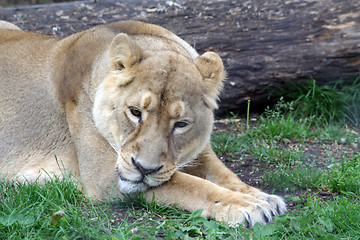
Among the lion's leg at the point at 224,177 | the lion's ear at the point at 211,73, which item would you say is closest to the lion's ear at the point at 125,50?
the lion's ear at the point at 211,73

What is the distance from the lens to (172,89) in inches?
139

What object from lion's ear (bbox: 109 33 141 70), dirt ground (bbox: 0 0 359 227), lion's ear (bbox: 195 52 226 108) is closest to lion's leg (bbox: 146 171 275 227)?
lion's ear (bbox: 195 52 226 108)

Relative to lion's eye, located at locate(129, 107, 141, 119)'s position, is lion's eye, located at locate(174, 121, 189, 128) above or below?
below

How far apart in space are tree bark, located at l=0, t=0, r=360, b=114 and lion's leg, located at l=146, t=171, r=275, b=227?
268 centimetres

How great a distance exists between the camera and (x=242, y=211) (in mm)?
3354

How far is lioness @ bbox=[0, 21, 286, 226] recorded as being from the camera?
349 centimetres

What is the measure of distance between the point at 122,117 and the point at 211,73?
0.81 metres

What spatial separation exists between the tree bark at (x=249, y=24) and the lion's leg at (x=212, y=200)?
8.80 feet

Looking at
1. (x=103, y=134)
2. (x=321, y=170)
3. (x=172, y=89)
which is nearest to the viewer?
(x=172, y=89)

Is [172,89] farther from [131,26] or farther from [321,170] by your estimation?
[321,170]

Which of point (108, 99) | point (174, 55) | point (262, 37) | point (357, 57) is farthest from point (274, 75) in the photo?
point (108, 99)

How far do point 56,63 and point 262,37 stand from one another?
2.63m

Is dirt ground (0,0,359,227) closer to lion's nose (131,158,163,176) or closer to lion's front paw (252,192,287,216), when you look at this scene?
lion's front paw (252,192,287,216)

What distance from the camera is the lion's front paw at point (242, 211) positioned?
10.9 feet
